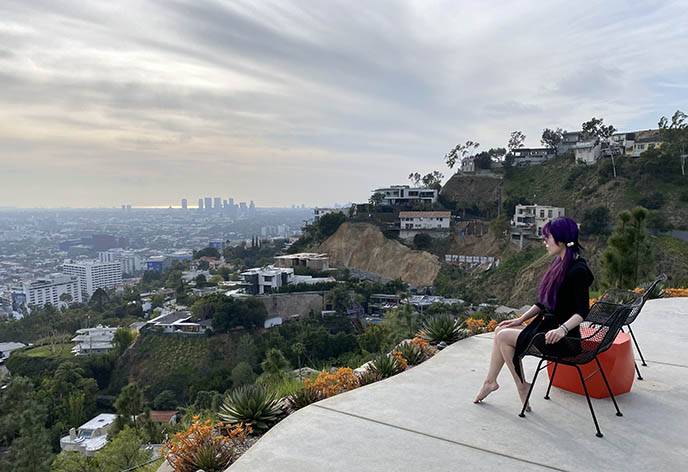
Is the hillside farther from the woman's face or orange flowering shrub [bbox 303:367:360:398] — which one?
the woman's face

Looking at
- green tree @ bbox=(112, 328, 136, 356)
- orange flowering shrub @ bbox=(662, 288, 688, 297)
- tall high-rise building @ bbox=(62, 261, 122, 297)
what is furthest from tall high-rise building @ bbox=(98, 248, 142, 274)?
orange flowering shrub @ bbox=(662, 288, 688, 297)

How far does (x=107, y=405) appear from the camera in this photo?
24.8 metres

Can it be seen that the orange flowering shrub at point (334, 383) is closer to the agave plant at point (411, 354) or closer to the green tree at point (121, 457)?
the agave plant at point (411, 354)

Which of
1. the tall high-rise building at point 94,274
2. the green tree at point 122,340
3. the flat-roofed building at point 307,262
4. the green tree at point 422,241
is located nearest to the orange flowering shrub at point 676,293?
the green tree at point 122,340

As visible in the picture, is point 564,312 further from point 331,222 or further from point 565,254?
point 331,222

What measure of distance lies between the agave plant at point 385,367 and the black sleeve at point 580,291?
1869mm

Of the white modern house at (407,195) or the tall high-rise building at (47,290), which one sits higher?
the white modern house at (407,195)

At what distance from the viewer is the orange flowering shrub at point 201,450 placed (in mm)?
2643

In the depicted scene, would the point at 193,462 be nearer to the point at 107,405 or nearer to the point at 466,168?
the point at 107,405

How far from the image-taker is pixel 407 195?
1984 inches

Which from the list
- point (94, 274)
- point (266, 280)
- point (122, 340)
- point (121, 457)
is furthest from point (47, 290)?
point (121, 457)

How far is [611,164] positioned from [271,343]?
32.3 metres

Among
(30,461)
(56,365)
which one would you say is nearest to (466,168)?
(56,365)

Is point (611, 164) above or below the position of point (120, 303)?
above
